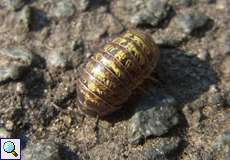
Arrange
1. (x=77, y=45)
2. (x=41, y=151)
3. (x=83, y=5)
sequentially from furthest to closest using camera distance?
(x=83, y=5), (x=77, y=45), (x=41, y=151)

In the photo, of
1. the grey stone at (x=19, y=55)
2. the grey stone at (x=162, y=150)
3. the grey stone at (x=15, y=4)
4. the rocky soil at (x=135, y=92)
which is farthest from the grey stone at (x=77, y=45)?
the grey stone at (x=162, y=150)

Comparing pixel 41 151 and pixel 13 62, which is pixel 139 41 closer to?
pixel 13 62

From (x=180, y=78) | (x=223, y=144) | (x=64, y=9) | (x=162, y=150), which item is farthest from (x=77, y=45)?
(x=223, y=144)

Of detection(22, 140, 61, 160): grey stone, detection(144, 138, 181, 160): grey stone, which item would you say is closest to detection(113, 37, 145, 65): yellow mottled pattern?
detection(144, 138, 181, 160): grey stone

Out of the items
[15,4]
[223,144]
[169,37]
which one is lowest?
[223,144]

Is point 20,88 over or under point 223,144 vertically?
over

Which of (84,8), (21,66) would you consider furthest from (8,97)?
(84,8)

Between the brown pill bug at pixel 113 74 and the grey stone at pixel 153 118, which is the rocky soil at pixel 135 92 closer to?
the grey stone at pixel 153 118
